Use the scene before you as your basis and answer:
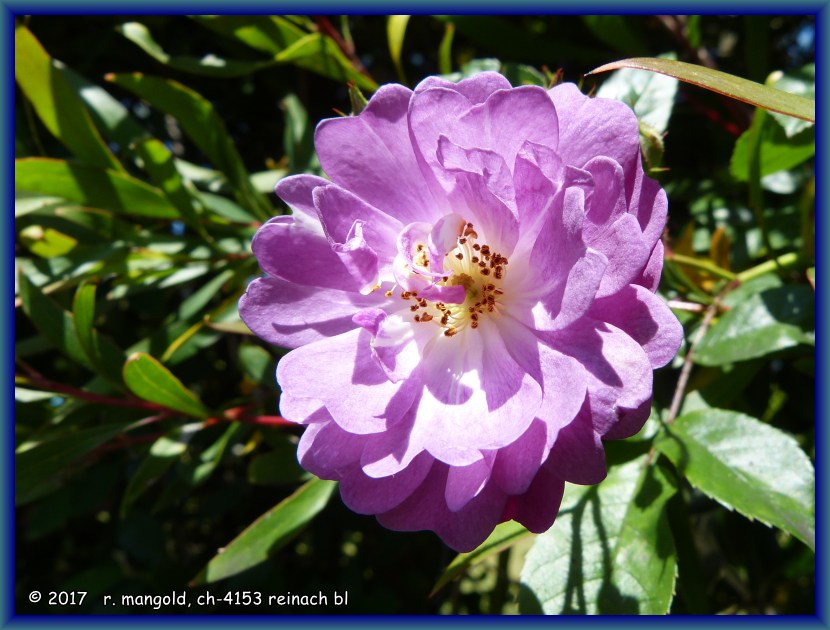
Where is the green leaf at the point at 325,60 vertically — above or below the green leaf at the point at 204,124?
above

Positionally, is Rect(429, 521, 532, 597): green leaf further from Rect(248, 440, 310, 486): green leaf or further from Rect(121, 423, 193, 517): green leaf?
Rect(121, 423, 193, 517): green leaf

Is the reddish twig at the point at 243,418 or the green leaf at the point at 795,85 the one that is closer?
the green leaf at the point at 795,85

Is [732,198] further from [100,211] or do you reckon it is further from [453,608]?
[453,608]

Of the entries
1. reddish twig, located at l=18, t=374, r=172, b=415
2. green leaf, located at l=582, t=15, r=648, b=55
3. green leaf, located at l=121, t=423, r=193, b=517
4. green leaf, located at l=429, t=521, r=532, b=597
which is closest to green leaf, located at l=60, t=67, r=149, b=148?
reddish twig, located at l=18, t=374, r=172, b=415

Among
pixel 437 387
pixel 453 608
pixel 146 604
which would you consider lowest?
pixel 453 608

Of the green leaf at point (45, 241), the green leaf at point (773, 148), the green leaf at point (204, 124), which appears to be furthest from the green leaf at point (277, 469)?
the green leaf at point (773, 148)

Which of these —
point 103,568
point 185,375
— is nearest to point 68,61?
point 185,375

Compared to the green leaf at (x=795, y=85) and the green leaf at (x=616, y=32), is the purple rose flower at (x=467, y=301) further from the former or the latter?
the green leaf at (x=616, y=32)

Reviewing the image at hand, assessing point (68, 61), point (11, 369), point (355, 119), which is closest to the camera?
point (355, 119)
